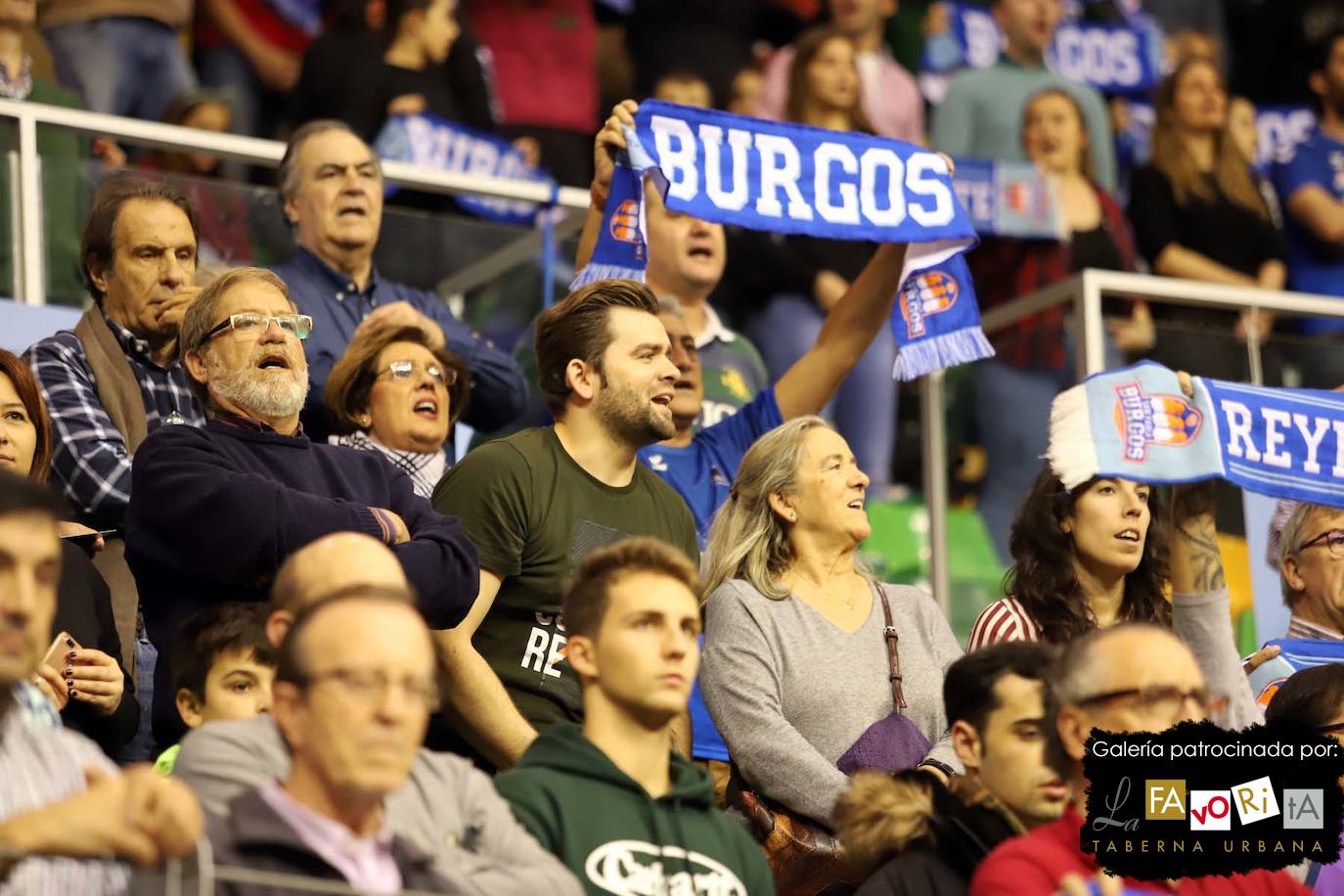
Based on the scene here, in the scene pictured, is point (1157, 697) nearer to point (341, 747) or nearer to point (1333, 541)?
point (341, 747)

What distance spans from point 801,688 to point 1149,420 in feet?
4.43

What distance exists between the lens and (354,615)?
3.56 metres

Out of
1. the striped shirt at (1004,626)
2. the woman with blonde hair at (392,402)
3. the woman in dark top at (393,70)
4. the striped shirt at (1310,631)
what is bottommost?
the striped shirt at (1310,631)

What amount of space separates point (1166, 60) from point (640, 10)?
3148 millimetres

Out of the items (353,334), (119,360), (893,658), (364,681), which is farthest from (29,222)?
(364,681)

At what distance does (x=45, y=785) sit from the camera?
354 cm

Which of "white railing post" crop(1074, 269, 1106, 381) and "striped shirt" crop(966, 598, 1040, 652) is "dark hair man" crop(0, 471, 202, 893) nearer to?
"striped shirt" crop(966, 598, 1040, 652)

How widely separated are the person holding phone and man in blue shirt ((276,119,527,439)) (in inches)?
57.3

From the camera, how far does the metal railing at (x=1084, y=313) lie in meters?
7.91

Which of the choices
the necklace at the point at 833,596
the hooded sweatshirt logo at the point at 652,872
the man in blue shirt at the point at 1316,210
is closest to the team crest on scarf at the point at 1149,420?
the necklace at the point at 833,596

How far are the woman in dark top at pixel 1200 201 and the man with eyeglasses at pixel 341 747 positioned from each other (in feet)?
21.1

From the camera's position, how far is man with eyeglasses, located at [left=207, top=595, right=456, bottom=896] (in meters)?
3.51

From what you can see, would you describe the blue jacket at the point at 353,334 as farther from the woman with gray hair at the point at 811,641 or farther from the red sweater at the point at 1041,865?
the red sweater at the point at 1041,865

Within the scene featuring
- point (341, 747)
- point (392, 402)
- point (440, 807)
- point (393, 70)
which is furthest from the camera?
point (393, 70)
